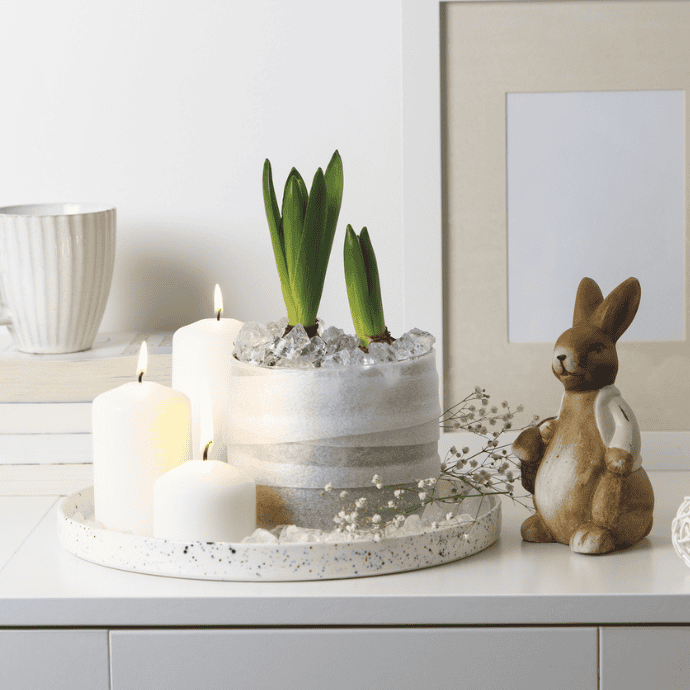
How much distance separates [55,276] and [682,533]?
0.49m

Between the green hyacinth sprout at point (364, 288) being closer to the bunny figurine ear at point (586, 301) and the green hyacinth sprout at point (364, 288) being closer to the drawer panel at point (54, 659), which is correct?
the bunny figurine ear at point (586, 301)

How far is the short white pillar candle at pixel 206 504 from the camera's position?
48cm

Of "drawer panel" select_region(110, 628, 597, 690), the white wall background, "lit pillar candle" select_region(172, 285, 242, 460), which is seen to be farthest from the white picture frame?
"drawer panel" select_region(110, 628, 597, 690)

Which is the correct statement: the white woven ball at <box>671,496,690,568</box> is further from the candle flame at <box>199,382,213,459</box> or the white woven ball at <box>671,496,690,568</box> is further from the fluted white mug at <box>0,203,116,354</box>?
the fluted white mug at <box>0,203,116,354</box>

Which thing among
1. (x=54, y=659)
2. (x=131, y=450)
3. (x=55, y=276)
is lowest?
(x=54, y=659)

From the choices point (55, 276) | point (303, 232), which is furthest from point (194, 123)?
point (303, 232)

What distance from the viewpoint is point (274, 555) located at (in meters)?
0.47

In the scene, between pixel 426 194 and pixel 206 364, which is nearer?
pixel 206 364

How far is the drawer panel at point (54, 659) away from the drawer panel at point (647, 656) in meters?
0.27

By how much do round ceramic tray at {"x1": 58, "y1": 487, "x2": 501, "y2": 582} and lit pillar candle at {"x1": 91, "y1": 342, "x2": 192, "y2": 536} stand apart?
0.02m

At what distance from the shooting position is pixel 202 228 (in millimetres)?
793

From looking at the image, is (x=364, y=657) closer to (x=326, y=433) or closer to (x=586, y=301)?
(x=326, y=433)

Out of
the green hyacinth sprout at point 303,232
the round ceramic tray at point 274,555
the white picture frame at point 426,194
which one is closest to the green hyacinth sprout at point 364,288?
the green hyacinth sprout at point 303,232

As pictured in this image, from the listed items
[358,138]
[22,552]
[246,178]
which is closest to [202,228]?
[246,178]
